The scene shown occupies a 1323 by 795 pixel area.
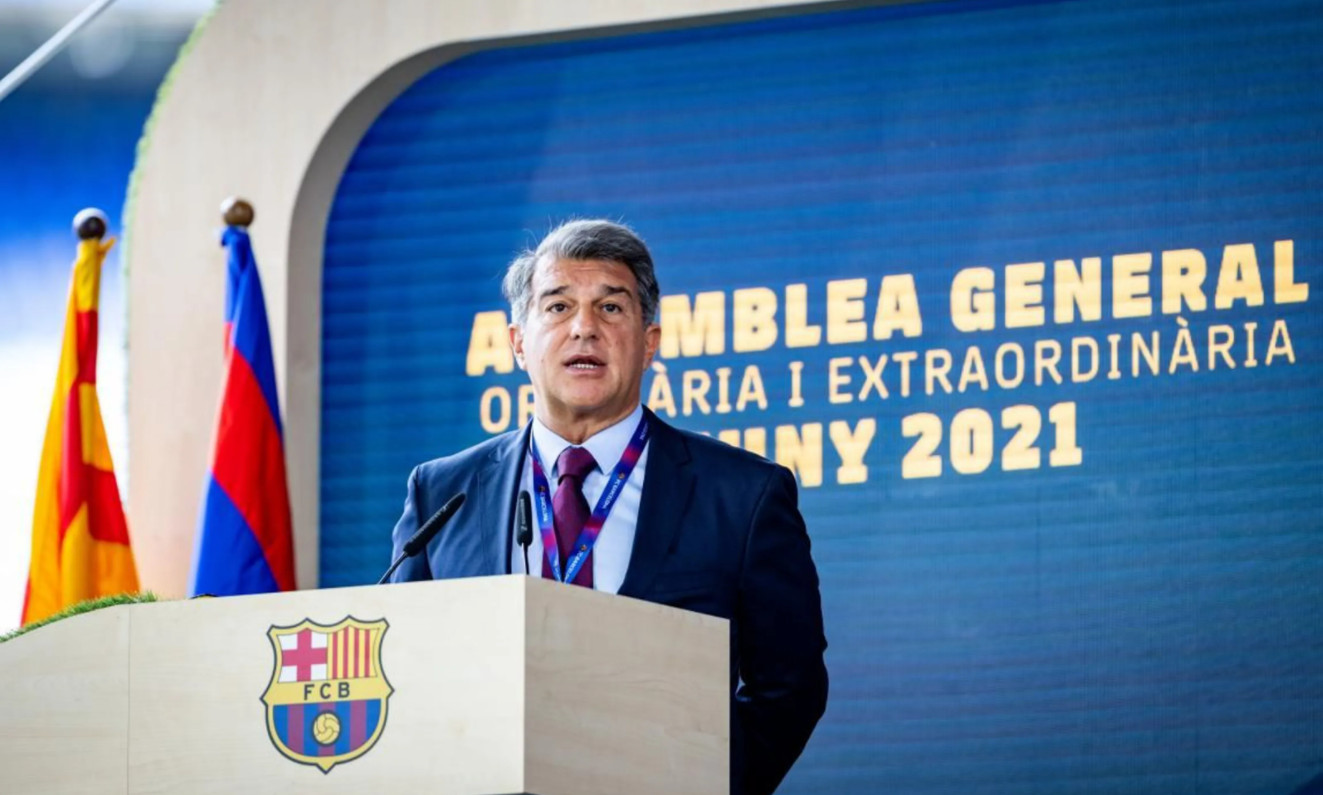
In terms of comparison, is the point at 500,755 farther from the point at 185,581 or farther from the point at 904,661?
the point at 185,581

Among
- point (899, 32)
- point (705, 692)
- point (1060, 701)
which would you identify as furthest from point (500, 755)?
point (899, 32)

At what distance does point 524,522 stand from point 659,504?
0.33m

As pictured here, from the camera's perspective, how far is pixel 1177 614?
5.70 metres

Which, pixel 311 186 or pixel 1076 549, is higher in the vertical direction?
pixel 311 186

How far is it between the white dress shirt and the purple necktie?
0.01m

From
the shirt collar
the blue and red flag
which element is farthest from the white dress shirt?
the blue and red flag

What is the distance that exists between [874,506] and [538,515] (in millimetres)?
2190

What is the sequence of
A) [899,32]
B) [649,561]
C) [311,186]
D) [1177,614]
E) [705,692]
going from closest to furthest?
[705,692], [649,561], [1177,614], [899,32], [311,186]

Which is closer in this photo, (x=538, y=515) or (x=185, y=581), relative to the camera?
(x=538, y=515)

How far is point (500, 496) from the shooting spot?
13.2 ft

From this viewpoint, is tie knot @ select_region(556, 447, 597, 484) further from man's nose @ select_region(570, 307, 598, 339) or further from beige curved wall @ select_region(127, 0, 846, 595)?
beige curved wall @ select_region(127, 0, 846, 595)

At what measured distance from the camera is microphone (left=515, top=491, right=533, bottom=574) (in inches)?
145

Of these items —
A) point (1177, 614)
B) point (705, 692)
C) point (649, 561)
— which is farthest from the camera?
point (1177, 614)

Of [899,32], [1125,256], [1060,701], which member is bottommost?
Result: [1060,701]
